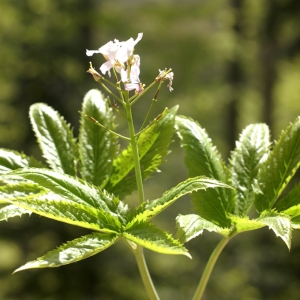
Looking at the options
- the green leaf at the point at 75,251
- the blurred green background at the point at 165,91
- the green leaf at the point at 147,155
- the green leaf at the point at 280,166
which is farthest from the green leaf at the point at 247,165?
the blurred green background at the point at 165,91

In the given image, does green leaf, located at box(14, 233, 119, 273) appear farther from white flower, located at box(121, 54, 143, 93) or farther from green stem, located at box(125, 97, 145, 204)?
white flower, located at box(121, 54, 143, 93)

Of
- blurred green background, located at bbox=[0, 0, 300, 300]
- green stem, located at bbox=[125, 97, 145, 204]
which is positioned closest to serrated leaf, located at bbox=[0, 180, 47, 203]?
green stem, located at bbox=[125, 97, 145, 204]

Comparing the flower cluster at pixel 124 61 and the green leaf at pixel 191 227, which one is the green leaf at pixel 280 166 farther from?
the flower cluster at pixel 124 61

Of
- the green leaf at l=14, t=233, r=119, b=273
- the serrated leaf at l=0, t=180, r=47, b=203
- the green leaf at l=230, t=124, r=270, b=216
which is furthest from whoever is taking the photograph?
the green leaf at l=230, t=124, r=270, b=216

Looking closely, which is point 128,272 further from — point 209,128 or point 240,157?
point 240,157

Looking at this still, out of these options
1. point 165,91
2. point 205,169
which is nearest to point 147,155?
point 205,169

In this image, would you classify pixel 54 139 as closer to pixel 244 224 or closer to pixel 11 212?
pixel 11 212

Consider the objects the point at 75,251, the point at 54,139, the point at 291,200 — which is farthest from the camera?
the point at 54,139
